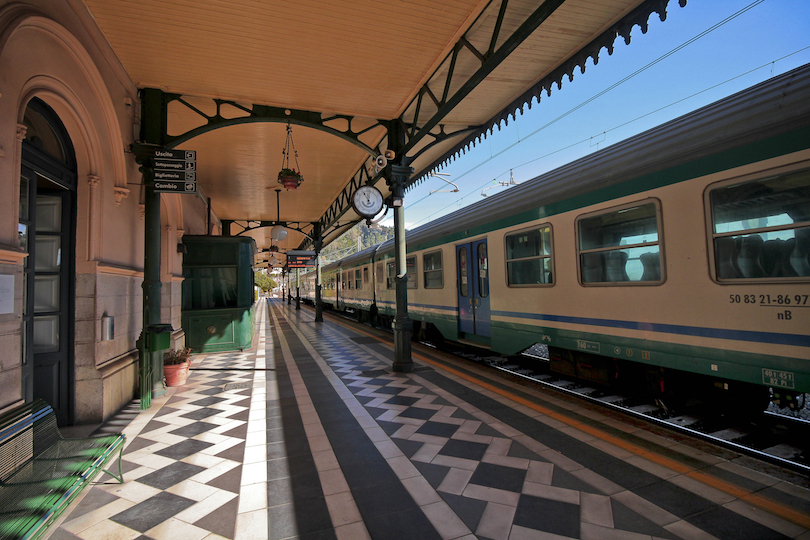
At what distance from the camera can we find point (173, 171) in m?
5.18

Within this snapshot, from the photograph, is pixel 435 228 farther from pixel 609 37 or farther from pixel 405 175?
pixel 609 37

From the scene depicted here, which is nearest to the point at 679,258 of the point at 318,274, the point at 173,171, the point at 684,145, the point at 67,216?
the point at 684,145

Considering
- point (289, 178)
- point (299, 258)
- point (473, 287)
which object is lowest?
point (473, 287)

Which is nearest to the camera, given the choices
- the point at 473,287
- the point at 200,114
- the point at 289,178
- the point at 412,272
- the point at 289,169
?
the point at 200,114

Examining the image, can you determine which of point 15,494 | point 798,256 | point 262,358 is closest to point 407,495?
point 15,494

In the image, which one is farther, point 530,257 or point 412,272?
point 412,272

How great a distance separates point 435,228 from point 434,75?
3540 mm

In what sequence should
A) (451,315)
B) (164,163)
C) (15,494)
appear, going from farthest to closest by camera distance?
1. (451,315)
2. (164,163)
3. (15,494)

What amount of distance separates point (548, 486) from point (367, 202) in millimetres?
5375

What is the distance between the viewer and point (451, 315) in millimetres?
7727

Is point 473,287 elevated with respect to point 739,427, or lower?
elevated

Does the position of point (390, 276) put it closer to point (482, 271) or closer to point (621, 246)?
point (482, 271)

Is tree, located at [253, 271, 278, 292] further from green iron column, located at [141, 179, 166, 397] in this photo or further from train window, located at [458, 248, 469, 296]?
green iron column, located at [141, 179, 166, 397]

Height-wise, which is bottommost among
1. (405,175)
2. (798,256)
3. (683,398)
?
(683,398)
